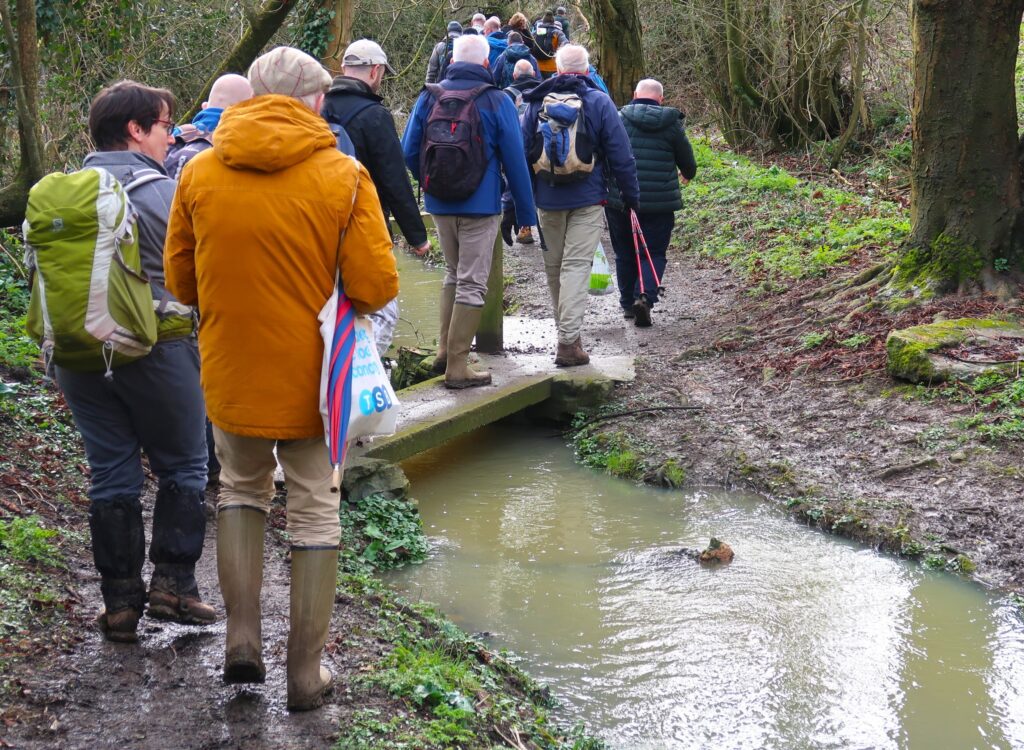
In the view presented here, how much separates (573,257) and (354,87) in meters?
2.73

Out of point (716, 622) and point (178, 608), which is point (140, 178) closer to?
point (178, 608)

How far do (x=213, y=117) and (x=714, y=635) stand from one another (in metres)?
3.57

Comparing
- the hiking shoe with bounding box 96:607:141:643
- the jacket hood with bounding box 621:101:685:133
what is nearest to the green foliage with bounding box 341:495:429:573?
the hiking shoe with bounding box 96:607:141:643

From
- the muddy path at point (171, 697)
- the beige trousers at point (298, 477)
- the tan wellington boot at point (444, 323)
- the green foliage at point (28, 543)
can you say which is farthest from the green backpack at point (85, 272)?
the tan wellington boot at point (444, 323)

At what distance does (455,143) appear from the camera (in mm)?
6828

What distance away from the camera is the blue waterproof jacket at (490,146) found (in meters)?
6.89

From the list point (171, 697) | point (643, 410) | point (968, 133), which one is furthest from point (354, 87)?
point (968, 133)

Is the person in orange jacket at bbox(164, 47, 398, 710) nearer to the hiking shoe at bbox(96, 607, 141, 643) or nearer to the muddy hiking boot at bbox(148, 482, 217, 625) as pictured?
the muddy hiking boot at bbox(148, 482, 217, 625)

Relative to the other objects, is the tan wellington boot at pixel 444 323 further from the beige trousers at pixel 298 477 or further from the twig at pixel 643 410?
the beige trousers at pixel 298 477

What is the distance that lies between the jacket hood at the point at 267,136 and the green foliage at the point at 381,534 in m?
2.70

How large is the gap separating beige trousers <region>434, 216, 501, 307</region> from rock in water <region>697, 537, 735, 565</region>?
2.38m

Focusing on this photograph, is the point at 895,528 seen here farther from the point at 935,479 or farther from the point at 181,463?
the point at 181,463

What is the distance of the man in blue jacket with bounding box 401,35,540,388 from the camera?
22.5ft

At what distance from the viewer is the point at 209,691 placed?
146 inches
